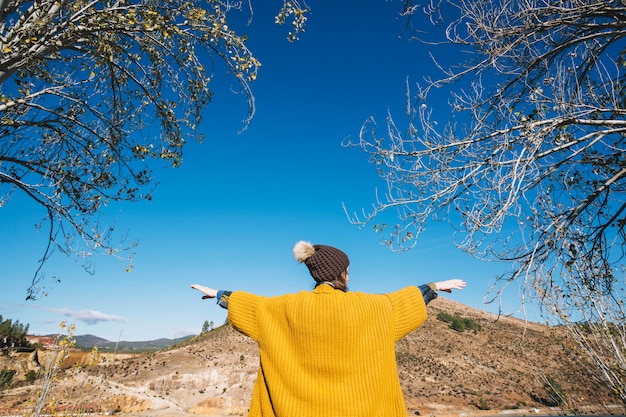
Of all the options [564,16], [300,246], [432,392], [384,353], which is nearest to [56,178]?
[300,246]

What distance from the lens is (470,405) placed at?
32.5 metres

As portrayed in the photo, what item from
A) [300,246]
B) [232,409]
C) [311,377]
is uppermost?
[300,246]

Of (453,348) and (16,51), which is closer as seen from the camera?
(16,51)

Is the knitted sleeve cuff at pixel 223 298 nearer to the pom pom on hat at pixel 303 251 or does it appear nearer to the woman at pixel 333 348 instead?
the woman at pixel 333 348

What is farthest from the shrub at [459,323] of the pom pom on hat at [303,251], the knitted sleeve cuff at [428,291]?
the pom pom on hat at [303,251]

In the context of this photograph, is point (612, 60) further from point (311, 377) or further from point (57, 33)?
point (57, 33)

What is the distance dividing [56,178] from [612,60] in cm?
830

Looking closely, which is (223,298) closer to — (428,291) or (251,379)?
(428,291)

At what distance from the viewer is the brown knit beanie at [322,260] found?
1.91 m

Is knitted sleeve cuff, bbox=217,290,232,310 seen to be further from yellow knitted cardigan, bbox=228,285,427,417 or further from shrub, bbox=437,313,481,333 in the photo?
shrub, bbox=437,313,481,333

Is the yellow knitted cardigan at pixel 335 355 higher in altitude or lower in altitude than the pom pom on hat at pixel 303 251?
lower

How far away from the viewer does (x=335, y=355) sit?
1726 millimetres

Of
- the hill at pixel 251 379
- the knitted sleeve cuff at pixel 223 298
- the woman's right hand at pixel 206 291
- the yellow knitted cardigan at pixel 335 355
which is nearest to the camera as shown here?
the yellow knitted cardigan at pixel 335 355

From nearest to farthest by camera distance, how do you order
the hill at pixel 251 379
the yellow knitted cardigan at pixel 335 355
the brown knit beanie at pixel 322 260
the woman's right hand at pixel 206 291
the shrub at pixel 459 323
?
1. the yellow knitted cardigan at pixel 335 355
2. the brown knit beanie at pixel 322 260
3. the woman's right hand at pixel 206 291
4. the hill at pixel 251 379
5. the shrub at pixel 459 323
